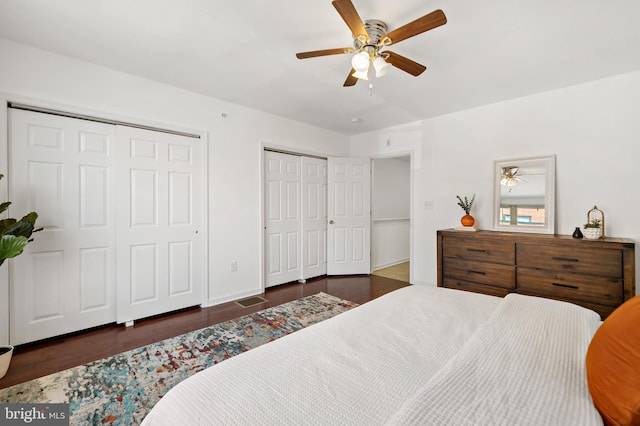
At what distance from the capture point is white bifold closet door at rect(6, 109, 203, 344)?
238 centimetres

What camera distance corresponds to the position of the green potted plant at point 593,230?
272 centimetres

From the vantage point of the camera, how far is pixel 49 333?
98.0 inches

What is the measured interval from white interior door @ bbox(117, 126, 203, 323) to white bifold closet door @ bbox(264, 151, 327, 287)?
41.2 inches

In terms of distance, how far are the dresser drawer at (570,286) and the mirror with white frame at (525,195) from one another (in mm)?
594

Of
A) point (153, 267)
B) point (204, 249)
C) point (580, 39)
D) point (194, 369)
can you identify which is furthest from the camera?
point (204, 249)

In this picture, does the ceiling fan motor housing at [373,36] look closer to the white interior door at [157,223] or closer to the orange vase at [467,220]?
the white interior door at [157,223]

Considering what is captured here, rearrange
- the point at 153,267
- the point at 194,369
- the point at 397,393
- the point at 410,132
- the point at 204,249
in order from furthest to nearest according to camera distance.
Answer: the point at 410,132, the point at 204,249, the point at 153,267, the point at 194,369, the point at 397,393

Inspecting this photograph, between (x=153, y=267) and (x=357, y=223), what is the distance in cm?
312

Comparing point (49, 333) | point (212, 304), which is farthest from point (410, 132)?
point (49, 333)

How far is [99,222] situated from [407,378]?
10.0 feet

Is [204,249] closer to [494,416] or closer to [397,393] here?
[397,393]

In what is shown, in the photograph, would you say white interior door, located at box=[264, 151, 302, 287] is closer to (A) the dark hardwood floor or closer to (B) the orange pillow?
(A) the dark hardwood floor

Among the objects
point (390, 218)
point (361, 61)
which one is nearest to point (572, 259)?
point (361, 61)

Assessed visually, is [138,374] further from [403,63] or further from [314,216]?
[314,216]
